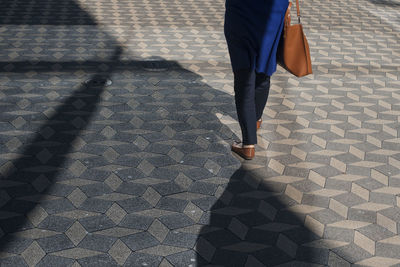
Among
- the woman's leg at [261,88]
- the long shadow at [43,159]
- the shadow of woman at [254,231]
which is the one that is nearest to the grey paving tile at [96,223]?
the long shadow at [43,159]

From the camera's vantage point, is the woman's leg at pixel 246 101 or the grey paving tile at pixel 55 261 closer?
the grey paving tile at pixel 55 261

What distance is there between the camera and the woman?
3709mm

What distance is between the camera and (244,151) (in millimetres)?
4336

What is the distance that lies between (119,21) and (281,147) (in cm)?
447

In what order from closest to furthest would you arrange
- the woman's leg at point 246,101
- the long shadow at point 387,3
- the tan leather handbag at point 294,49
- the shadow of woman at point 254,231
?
the shadow of woman at point 254,231 < the tan leather handbag at point 294,49 < the woman's leg at point 246,101 < the long shadow at point 387,3

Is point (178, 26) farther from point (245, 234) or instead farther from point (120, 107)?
point (245, 234)

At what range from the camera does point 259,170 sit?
4.20 m

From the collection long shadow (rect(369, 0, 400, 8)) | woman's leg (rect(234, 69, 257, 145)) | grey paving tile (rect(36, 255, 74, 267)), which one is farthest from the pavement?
long shadow (rect(369, 0, 400, 8))

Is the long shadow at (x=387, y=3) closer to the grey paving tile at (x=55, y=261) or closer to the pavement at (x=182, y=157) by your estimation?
the pavement at (x=182, y=157)

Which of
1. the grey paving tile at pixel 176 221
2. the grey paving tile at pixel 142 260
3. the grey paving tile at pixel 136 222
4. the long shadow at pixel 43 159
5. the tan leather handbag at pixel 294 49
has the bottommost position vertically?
the long shadow at pixel 43 159

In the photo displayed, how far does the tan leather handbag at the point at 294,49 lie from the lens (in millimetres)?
3895

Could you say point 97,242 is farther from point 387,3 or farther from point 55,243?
point 387,3

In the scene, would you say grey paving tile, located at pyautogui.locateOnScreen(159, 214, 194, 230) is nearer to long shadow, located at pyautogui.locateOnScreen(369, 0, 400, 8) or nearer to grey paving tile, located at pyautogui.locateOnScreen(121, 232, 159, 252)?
grey paving tile, located at pyautogui.locateOnScreen(121, 232, 159, 252)

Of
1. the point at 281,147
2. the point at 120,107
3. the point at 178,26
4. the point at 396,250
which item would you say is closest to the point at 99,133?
the point at 120,107
